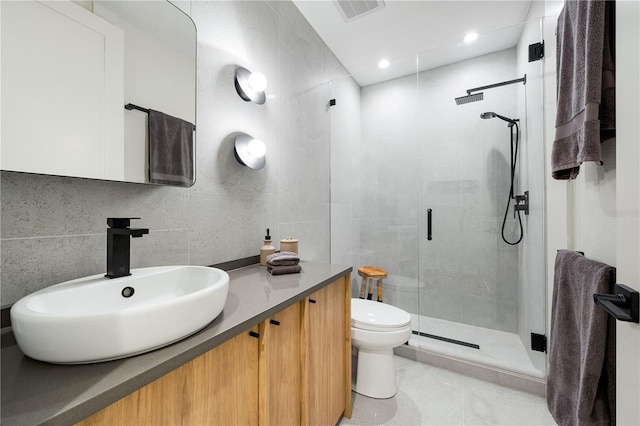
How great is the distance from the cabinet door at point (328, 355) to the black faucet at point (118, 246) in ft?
2.11

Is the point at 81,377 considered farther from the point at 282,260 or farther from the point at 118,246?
the point at 282,260

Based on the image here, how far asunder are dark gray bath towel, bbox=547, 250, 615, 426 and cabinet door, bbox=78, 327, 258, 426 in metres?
1.00

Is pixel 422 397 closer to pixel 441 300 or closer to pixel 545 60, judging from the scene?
pixel 441 300

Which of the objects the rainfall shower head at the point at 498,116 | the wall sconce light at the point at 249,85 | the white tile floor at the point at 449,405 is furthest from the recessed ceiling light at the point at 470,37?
the white tile floor at the point at 449,405

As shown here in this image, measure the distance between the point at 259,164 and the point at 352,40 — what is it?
5.14 ft

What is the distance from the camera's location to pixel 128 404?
51cm

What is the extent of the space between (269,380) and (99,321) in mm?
588

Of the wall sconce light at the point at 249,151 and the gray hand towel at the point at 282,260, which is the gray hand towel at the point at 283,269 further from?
the wall sconce light at the point at 249,151

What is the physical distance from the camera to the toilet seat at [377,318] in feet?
5.16

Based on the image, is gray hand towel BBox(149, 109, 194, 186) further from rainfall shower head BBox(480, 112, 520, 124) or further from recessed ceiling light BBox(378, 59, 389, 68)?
rainfall shower head BBox(480, 112, 520, 124)

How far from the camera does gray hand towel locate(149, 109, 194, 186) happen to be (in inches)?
40.6

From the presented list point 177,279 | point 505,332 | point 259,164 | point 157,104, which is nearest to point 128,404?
point 177,279

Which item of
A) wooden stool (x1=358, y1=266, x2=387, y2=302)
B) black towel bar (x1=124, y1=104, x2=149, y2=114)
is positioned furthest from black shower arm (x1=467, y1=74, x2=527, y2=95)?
black towel bar (x1=124, y1=104, x2=149, y2=114)

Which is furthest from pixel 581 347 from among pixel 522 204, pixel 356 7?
pixel 356 7
